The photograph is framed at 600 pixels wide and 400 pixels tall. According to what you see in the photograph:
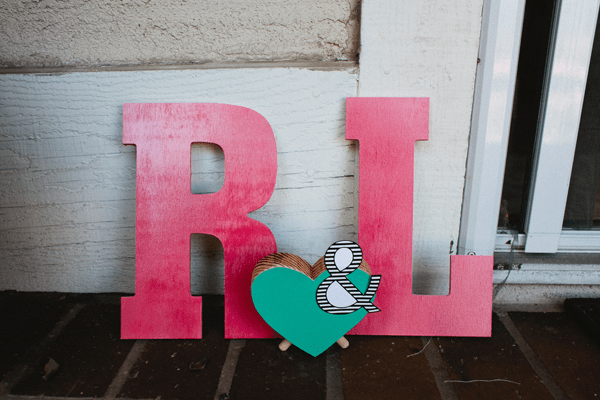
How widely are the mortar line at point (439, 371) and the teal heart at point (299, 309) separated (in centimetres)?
23

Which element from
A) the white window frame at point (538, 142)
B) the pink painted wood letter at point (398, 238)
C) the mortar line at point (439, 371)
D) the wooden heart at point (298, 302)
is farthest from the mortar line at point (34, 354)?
the white window frame at point (538, 142)

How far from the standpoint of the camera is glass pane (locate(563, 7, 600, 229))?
1083mm

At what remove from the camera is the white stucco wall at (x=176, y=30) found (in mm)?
1006

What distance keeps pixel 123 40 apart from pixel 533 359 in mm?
1471

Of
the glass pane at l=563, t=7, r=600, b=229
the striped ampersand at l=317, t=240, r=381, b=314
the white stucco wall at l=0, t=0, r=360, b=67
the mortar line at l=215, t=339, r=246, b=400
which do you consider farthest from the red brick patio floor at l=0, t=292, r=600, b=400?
the white stucco wall at l=0, t=0, r=360, b=67

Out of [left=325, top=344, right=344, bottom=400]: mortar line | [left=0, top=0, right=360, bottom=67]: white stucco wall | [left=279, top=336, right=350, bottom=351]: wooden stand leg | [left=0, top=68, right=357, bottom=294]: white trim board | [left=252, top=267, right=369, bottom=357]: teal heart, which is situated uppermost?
[left=0, top=0, right=360, bottom=67]: white stucco wall

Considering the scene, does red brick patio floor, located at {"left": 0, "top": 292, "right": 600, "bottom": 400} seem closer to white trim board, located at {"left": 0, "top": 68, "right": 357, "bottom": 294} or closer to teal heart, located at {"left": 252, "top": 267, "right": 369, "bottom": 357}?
teal heart, located at {"left": 252, "top": 267, "right": 369, "bottom": 357}

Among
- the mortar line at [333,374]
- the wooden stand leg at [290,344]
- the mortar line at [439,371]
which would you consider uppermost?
the wooden stand leg at [290,344]

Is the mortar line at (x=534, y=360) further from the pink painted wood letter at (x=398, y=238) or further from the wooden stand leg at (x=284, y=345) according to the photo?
the wooden stand leg at (x=284, y=345)

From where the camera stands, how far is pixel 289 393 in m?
0.83

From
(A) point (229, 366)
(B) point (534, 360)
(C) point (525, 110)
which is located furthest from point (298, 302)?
(C) point (525, 110)

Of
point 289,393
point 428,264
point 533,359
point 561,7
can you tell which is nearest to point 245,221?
point 289,393

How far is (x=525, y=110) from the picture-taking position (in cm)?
114

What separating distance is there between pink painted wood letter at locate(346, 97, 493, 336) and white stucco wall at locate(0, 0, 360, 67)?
0.22 metres
